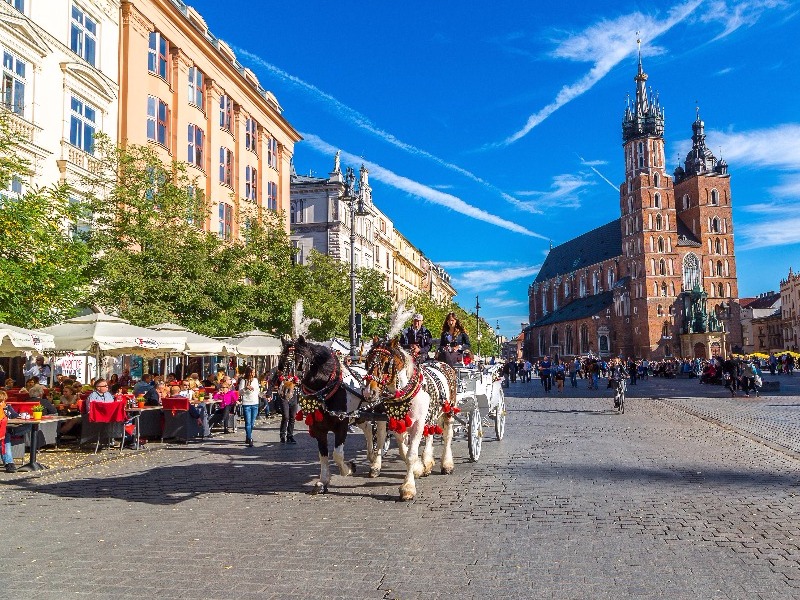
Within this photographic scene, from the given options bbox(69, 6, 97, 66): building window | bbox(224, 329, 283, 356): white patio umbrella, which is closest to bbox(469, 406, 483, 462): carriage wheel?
bbox(224, 329, 283, 356): white patio umbrella

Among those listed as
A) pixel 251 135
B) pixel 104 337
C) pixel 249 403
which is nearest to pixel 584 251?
pixel 251 135

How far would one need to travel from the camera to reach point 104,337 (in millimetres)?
14398

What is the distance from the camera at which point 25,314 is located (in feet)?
53.1

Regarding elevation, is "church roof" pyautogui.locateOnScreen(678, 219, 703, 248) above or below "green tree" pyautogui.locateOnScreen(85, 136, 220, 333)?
above

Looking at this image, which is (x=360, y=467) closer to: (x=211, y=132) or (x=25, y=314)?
(x=25, y=314)

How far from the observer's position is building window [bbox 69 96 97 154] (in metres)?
25.4

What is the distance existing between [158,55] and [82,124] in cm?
727

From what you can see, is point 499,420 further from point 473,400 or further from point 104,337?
point 104,337

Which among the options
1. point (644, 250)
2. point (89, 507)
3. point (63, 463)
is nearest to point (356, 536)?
point (89, 507)

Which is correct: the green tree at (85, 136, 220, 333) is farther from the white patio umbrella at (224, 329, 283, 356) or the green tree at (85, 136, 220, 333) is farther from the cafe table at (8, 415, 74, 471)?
the cafe table at (8, 415, 74, 471)

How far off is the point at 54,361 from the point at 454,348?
17.1m

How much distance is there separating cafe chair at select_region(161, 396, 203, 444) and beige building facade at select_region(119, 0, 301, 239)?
38.3 ft

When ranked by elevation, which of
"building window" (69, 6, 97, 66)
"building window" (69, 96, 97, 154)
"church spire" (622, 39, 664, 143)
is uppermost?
"church spire" (622, 39, 664, 143)

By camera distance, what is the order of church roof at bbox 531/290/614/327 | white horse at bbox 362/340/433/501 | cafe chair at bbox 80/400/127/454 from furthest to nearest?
church roof at bbox 531/290/614/327 → cafe chair at bbox 80/400/127/454 → white horse at bbox 362/340/433/501
